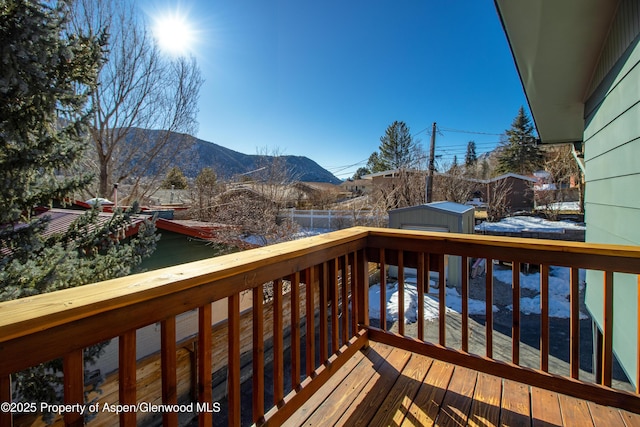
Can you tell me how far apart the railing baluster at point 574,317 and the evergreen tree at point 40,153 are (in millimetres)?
3321

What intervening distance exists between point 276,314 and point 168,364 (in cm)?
48

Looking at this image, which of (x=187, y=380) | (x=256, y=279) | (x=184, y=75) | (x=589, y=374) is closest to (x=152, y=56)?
(x=184, y=75)

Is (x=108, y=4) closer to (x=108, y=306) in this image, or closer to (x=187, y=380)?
(x=187, y=380)

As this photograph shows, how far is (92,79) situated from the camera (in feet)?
9.55

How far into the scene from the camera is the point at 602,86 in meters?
2.79

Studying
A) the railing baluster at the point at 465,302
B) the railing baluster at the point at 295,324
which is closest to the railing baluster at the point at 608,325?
the railing baluster at the point at 465,302

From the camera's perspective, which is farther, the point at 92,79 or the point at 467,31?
the point at 467,31

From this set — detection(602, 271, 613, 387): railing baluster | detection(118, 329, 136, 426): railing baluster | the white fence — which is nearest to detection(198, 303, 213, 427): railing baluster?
detection(118, 329, 136, 426): railing baluster

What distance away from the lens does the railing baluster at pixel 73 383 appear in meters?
0.66

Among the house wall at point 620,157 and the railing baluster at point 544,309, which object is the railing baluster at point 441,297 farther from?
the house wall at point 620,157

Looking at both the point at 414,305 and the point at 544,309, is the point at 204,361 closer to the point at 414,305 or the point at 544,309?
the point at 544,309

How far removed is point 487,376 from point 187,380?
371 centimetres

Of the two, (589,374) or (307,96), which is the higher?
(307,96)

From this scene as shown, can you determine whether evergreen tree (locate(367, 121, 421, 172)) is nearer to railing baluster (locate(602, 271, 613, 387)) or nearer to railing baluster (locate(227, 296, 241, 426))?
railing baluster (locate(602, 271, 613, 387))
